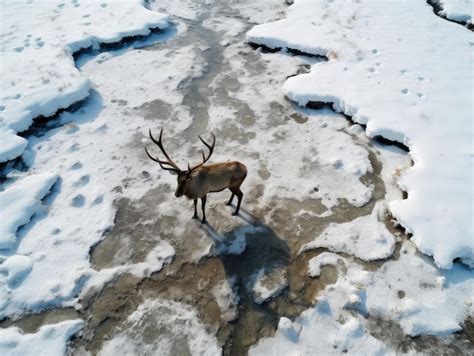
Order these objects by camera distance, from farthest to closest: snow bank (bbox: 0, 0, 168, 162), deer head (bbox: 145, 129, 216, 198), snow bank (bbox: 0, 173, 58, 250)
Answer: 1. snow bank (bbox: 0, 0, 168, 162)
2. snow bank (bbox: 0, 173, 58, 250)
3. deer head (bbox: 145, 129, 216, 198)

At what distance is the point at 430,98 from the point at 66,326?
9.64m

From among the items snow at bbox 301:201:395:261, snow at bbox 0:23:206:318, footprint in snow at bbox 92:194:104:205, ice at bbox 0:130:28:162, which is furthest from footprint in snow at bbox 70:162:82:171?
snow at bbox 301:201:395:261

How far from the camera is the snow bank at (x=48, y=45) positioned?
935 centimetres

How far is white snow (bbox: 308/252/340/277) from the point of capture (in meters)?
6.36

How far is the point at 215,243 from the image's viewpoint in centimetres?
685

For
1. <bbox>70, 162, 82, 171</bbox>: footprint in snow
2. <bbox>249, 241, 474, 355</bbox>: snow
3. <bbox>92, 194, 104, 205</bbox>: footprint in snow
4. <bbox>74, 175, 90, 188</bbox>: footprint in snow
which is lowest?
<bbox>249, 241, 474, 355</bbox>: snow

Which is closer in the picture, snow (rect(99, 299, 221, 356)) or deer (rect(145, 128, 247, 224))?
snow (rect(99, 299, 221, 356))

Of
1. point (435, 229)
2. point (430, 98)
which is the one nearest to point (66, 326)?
point (435, 229)

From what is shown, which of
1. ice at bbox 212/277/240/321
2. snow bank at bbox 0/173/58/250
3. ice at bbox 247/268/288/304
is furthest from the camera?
snow bank at bbox 0/173/58/250

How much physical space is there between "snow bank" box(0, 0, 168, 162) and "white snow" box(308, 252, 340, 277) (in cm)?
700

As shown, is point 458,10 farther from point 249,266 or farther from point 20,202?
point 20,202

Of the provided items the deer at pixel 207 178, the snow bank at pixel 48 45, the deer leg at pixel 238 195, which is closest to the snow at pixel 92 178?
the snow bank at pixel 48 45

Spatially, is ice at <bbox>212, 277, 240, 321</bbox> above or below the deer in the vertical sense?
below

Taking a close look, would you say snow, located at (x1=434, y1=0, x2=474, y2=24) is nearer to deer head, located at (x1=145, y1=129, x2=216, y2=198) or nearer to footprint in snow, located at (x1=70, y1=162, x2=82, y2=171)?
deer head, located at (x1=145, y1=129, x2=216, y2=198)
